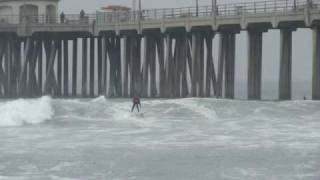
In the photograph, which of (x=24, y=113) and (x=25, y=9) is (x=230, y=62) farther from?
(x=25, y=9)

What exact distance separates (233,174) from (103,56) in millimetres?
43259

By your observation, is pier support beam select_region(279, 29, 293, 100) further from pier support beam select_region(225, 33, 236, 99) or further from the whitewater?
pier support beam select_region(225, 33, 236, 99)

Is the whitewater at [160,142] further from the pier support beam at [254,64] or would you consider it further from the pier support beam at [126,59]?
the pier support beam at [126,59]

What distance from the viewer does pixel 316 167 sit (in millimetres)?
19844

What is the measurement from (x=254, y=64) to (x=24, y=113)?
16.5 meters

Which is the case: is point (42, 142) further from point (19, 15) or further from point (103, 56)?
point (19, 15)

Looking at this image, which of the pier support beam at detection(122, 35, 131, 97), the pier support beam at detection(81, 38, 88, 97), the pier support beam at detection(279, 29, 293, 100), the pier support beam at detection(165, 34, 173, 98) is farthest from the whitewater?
the pier support beam at detection(81, 38, 88, 97)

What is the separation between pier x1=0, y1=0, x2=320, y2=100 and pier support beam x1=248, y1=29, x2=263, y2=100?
60 mm

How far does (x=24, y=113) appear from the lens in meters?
37.5

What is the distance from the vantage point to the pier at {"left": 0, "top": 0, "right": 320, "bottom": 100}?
47156mm

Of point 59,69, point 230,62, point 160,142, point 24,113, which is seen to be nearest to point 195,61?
point 230,62

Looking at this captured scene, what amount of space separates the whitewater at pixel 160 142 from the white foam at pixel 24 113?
Answer: 46mm

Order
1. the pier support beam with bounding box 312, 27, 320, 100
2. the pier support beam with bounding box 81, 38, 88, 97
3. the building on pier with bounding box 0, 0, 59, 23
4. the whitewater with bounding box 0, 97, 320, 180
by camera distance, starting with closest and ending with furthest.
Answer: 1. the whitewater with bounding box 0, 97, 320, 180
2. the pier support beam with bounding box 312, 27, 320, 100
3. the pier support beam with bounding box 81, 38, 88, 97
4. the building on pier with bounding box 0, 0, 59, 23

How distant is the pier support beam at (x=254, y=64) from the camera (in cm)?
4859
